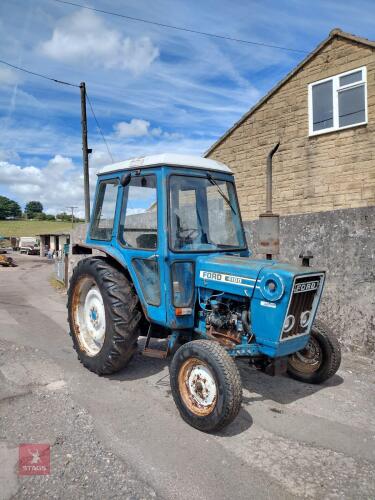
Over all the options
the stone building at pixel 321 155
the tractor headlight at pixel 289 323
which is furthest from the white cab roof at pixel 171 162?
the stone building at pixel 321 155

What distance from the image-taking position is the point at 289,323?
339cm

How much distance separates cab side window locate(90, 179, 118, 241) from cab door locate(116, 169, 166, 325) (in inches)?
8.0

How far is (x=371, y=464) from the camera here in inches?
110

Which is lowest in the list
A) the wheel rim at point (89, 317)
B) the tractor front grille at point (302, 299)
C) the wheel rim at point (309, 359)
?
the wheel rim at point (309, 359)

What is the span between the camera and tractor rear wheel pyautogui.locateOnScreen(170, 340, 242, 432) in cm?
300

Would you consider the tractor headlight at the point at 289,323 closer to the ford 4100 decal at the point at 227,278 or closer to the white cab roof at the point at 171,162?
the ford 4100 decal at the point at 227,278

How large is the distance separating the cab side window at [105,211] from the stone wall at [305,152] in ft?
19.1

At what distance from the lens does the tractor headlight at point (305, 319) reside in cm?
350

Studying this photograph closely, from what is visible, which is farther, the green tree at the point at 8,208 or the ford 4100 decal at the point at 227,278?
the green tree at the point at 8,208

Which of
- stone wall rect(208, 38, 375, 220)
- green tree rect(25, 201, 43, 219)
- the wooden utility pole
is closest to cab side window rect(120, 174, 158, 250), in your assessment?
stone wall rect(208, 38, 375, 220)

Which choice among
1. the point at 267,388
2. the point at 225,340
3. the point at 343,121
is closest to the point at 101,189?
the point at 225,340

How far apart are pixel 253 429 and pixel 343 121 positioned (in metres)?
7.49

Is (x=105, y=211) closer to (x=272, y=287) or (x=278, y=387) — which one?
(x=272, y=287)

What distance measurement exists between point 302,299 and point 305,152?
22.1ft
